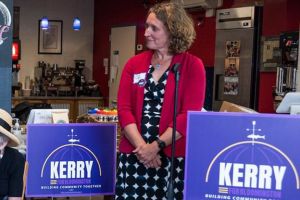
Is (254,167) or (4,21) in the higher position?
(4,21)

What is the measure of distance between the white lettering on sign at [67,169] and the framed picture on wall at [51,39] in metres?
7.97

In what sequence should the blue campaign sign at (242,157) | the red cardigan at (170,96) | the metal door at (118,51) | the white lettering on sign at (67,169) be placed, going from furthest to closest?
the metal door at (118,51)
the white lettering on sign at (67,169)
the red cardigan at (170,96)
the blue campaign sign at (242,157)

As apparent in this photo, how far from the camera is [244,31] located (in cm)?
696

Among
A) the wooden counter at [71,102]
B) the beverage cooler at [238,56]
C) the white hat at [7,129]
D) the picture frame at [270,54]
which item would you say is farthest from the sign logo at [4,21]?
the wooden counter at [71,102]

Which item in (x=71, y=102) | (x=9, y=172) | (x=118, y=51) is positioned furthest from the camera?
(x=118, y=51)

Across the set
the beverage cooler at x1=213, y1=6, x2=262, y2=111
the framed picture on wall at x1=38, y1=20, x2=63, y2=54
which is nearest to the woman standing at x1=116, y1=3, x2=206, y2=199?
the beverage cooler at x1=213, y1=6, x2=262, y2=111

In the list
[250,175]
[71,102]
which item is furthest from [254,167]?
[71,102]

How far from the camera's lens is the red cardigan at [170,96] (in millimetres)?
2574

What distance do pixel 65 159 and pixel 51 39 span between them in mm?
8073

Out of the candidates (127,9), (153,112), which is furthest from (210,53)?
(153,112)

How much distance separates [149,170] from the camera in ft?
8.72

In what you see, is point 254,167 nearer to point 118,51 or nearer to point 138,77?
point 138,77

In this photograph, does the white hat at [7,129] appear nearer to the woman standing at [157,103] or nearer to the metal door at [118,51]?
the woman standing at [157,103]

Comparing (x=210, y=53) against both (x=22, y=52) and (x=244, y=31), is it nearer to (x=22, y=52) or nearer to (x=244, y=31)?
(x=244, y=31)
